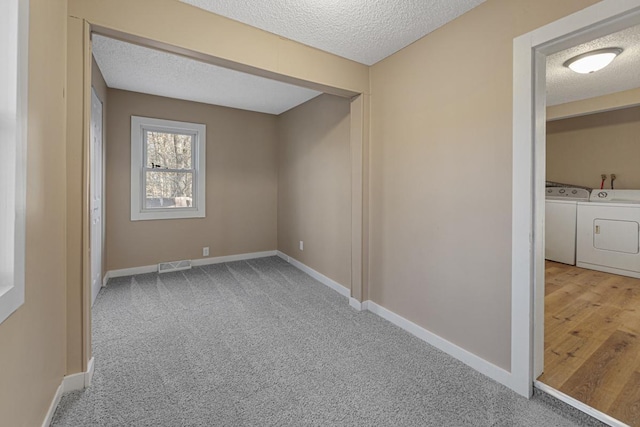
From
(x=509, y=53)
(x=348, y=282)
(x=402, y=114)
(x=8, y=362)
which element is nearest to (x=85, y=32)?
(x=8, y=362)

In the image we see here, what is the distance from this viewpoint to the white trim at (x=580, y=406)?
4.91 feet

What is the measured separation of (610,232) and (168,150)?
20.9 feet

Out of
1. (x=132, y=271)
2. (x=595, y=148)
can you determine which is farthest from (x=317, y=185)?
(x=595, y=148)

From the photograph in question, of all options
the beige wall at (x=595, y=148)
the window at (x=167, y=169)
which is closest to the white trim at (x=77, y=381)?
the window at (x=167, y=169)

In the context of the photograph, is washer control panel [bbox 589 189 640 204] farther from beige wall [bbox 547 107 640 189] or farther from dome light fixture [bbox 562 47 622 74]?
dome light fixture [bbox 562 47 622 74]

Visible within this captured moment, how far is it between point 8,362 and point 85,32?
173 cm

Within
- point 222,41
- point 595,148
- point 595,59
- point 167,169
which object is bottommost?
point 167,169

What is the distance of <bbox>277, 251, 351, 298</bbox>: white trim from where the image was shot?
3444mm

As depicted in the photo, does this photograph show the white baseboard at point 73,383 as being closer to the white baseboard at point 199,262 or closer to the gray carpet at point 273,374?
the gray carpet at point 273,374

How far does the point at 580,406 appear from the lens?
1.60 m

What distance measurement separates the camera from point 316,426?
150 cm

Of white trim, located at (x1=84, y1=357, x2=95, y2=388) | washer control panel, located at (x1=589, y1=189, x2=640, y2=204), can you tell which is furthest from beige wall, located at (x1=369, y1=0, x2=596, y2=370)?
washer control panel, located at (x1=589, y1=189, x2=640, y2=204)

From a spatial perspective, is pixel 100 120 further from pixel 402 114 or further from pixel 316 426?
pixel 316 426

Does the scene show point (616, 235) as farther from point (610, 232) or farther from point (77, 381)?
point (77, 381)
